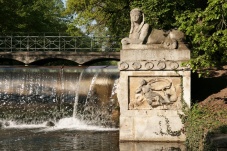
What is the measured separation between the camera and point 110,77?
16.1 m

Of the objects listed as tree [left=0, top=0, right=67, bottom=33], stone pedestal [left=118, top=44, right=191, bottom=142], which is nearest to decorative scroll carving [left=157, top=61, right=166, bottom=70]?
stone pedestal [left=118, top=44, right=191, bottom=142]

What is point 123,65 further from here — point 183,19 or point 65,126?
point 65,126

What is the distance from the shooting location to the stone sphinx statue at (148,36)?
1013 centimetres

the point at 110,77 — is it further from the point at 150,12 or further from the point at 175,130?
the point at 175,130

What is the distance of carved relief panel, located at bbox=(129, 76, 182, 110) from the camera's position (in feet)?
33.2

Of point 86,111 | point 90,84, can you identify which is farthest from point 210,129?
point 90,84

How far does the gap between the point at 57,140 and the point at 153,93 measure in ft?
8.63

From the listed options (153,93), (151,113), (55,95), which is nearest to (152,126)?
(151,113)

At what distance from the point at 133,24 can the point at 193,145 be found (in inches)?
142

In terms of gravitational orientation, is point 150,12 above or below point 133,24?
above

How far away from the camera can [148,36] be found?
10266 millimetres

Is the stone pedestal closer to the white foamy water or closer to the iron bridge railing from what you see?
the white foamy water

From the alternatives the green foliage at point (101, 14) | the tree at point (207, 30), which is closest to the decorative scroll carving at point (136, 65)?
the tree at point (207, 30)

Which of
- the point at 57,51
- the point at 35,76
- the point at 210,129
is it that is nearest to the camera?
the point at 210,129
